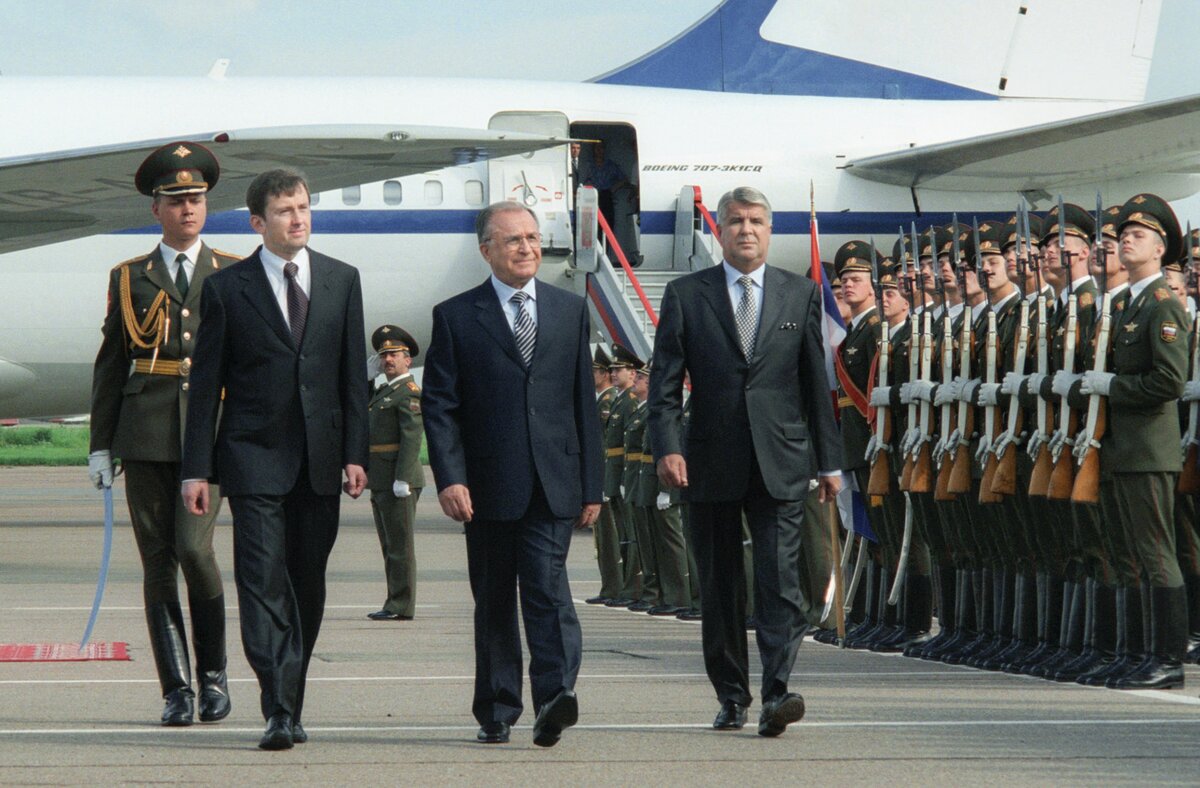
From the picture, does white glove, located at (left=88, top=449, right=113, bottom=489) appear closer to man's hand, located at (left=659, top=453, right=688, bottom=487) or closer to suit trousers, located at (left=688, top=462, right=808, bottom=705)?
man's hand, located at (left=659, top=453, right=688, bottom=487)

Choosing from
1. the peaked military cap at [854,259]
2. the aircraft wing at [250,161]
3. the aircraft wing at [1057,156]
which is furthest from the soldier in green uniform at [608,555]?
the aircraft wing at [1057,156]

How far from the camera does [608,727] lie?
18.7 feet

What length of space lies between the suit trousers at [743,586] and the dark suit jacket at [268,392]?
112cm

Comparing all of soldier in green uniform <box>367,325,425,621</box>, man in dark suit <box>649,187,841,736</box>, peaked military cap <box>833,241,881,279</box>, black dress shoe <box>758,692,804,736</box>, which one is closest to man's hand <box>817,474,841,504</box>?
man in dark suit <box>649,187,841,736</box>

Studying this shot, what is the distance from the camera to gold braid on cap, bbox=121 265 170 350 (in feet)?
19.5

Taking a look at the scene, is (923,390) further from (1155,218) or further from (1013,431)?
(1155,218)

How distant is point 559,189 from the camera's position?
17.1 metres

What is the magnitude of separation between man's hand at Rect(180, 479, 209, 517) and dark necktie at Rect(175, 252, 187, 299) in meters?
0.79

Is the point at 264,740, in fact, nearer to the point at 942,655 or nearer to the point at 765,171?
the point at 942,655

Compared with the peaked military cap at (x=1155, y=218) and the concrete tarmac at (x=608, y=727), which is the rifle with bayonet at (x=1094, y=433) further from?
the concrete tarmac at (x=608, y=727)

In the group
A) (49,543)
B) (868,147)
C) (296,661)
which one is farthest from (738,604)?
(868,147)

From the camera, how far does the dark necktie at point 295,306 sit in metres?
5.49

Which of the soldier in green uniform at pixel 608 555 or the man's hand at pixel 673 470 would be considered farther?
the soldier in green uniform at pixel 608 555

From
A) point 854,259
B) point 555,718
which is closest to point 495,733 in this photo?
point 555,718
